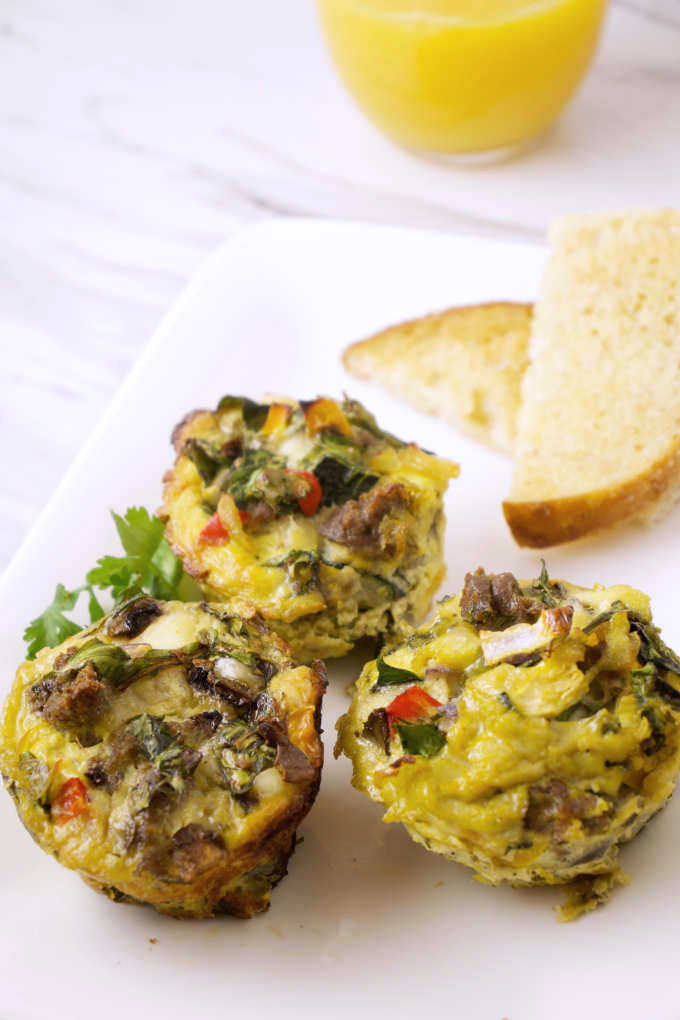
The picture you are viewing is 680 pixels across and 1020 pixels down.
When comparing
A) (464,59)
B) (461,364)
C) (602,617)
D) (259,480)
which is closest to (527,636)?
(602,617)

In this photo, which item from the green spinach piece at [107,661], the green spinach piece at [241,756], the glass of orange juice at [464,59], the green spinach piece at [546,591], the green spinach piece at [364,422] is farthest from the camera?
the glass of orange juice at [464,59]

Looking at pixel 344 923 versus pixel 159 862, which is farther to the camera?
pixel 344 923

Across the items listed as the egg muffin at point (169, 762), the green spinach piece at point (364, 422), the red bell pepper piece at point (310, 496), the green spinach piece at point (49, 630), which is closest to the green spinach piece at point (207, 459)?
the red bell pepper piece at point (310, 496)

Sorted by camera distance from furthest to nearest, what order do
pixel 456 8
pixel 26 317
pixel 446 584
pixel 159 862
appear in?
pixel 26 317 < pixel 456 8 < pixel 446 584 < pixel 159 862

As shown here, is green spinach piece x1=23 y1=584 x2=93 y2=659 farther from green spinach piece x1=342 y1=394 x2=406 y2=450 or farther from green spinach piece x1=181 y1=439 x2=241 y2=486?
green spinach piece x1=342 y1=394 x2=406 y2=450

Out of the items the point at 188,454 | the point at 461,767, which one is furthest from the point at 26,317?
the point at 461,767

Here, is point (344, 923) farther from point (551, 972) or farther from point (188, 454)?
point (188, 454)

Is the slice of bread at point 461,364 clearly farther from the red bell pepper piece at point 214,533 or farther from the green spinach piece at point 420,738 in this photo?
the green spinach piece at point 420,738
